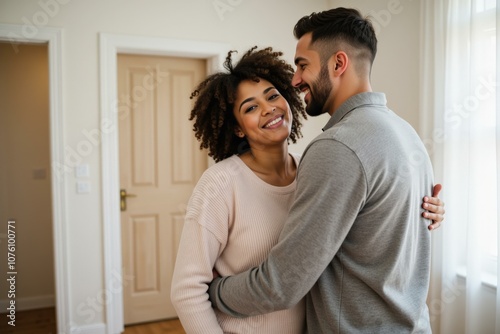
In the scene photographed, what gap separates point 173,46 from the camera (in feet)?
11.5

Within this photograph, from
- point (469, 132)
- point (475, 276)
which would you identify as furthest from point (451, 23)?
point (475, 276)

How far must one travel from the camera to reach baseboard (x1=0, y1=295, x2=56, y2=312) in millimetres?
4234

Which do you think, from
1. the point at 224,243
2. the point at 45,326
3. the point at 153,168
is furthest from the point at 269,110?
the point at 45,326

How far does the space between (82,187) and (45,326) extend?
4.68 feet

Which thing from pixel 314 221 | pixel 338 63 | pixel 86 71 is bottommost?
pixel 314 221

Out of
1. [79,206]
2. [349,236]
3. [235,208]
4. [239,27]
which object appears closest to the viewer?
[349,236]

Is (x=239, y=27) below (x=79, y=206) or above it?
above

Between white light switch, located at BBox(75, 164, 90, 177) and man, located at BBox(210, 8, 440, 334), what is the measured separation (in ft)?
7.70

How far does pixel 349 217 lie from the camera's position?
993 millimetres

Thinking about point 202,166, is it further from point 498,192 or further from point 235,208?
point 235,208

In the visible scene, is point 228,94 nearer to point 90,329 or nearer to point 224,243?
point 224,243

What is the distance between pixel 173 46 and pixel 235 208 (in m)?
2.53

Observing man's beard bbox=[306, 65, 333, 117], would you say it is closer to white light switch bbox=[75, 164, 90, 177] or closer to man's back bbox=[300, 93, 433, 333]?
man's back bbox=[300, 93, 433, 333]

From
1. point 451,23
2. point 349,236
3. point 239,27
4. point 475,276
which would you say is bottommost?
point 475,276
